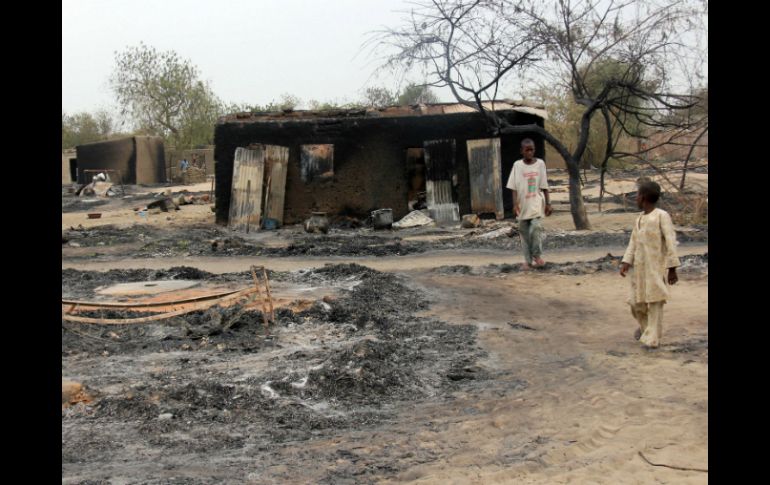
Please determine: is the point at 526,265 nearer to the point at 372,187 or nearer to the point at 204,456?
the point at 204,456

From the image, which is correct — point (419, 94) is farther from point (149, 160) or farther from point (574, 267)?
point (574, 267)

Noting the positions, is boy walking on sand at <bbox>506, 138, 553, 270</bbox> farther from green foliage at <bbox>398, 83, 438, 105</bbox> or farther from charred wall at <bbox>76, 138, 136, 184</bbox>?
charred wall at <bbox>76, 138, 136, 184</bbox>

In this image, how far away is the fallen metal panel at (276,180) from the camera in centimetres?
1747

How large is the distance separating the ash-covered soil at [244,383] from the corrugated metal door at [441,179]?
9.60m

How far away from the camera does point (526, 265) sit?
32.9ft

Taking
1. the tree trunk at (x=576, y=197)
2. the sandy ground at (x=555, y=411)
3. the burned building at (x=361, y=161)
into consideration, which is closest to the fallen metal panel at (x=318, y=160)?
the burned building at (x=361, y=161)

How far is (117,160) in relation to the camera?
111ft

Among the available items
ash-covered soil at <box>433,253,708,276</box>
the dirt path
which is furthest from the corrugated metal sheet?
ash-covered soil at <box>433,253,708,276</box>

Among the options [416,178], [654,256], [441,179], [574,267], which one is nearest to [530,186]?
[574,267]

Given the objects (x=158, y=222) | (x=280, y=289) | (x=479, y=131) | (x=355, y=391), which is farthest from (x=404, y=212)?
(x=355, y=391)

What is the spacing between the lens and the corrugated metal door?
1753 centimetres

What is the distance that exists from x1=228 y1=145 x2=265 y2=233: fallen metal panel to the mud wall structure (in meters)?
0.32

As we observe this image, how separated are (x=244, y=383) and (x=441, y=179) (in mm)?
12910
